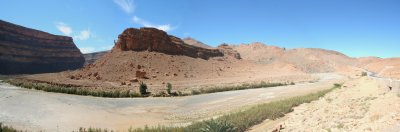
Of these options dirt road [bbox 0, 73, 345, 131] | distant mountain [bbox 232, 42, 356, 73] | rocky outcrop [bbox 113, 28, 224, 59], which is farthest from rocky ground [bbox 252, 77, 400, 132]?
distant mountain [bbox 232, 42, 356, 73]

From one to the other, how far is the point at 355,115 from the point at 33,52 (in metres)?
124

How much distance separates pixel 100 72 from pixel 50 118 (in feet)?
139

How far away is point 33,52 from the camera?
122188 mm

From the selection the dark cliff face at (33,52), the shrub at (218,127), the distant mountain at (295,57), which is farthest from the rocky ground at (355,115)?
the dark cliff face at (33,52)

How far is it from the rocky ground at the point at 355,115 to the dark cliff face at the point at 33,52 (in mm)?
105241

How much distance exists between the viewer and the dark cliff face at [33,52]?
111 meters

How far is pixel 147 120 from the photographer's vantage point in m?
21.3

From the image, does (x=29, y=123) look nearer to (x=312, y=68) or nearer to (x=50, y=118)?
(x=50, y=118)

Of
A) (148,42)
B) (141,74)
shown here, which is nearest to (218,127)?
(141,74)

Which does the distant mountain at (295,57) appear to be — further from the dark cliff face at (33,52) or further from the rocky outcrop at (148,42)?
the dark cliff face at (33,52)

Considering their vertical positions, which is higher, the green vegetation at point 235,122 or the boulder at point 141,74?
the boulder at point 141,74

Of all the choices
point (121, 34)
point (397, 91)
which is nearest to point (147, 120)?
point (397, 91)

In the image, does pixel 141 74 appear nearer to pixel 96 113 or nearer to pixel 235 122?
pixel 96 113

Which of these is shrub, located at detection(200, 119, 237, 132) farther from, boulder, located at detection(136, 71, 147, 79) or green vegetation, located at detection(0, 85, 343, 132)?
boulder, located at detection(136, 71, 147, 79)
